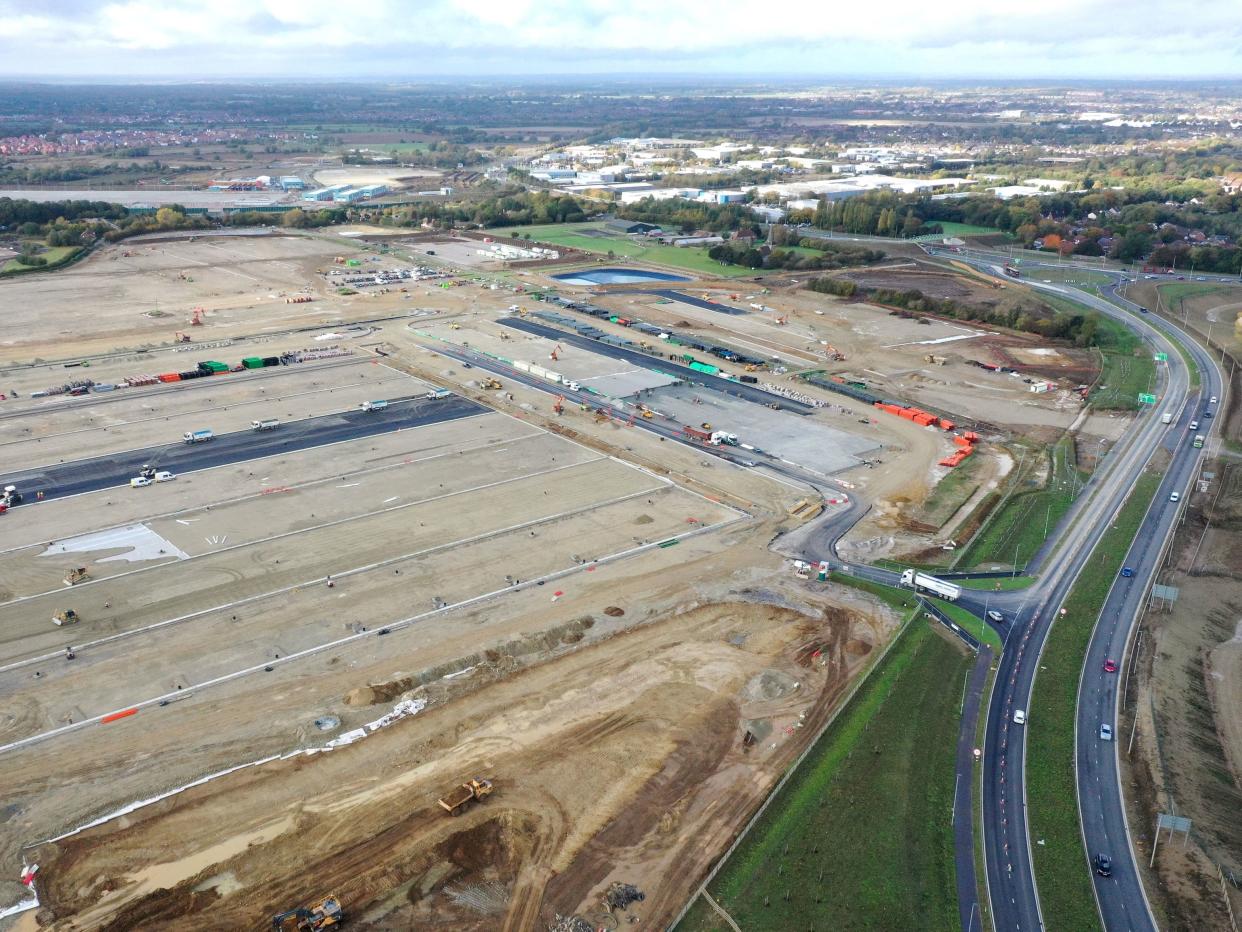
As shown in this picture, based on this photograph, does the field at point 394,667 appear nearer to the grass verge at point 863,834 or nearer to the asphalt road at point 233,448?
the asphalt road at point 233,448

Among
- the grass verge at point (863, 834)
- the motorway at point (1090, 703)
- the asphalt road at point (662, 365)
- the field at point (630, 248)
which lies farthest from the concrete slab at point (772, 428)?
the field at point (630, 248)

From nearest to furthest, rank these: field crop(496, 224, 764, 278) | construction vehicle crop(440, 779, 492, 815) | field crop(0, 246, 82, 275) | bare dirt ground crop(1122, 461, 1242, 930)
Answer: bare dirt ground crop(1122, 461, 1242, 930) < construction vehicle crop(440, 779, 492, 815) < field crop(0, 246, 82, 275) < field crop(496, 224, 764, 278)

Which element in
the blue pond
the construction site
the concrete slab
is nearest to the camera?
the construction site

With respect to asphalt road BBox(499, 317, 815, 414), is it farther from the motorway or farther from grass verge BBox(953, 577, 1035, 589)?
grass verge BBox(953, 577, 1035, 589)

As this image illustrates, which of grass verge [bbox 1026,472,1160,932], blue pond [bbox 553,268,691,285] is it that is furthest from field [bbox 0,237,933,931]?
blue pond [bbox 553,268,691,285]

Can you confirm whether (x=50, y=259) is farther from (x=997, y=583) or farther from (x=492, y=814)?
(x=997, y=583)

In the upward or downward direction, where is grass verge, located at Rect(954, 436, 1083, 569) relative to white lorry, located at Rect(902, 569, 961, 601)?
downward
